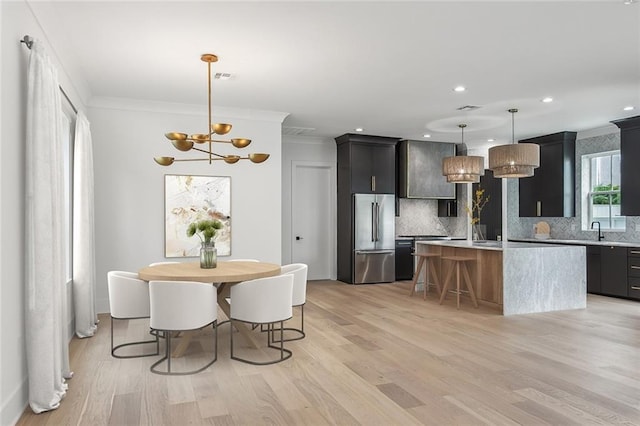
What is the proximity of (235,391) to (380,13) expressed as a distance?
112 inches

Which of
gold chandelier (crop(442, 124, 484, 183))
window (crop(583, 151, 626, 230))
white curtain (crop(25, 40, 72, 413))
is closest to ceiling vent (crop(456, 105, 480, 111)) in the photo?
gold chandelier (crop(442, 124, 484, 183))

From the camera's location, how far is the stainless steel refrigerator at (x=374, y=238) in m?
8.41

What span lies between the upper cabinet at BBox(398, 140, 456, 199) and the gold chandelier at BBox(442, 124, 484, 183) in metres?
2.14

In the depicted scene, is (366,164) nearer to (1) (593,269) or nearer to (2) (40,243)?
(1) (593,269)

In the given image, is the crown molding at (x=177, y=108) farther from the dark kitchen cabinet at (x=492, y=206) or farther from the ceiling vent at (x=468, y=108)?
the dark kitchen cabinet at (x=492, y=206)

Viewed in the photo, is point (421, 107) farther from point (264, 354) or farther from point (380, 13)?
point (264, 354)

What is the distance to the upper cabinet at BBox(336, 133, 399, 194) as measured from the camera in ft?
27.8

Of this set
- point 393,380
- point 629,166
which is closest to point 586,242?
point 629,166

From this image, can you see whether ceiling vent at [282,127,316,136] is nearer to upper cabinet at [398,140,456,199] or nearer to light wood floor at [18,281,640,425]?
upper cabinet at [398,140,456,199]

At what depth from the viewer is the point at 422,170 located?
907cm

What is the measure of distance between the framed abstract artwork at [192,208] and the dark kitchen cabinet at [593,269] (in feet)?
18.2

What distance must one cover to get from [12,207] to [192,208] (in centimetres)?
349

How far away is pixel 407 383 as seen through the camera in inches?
134

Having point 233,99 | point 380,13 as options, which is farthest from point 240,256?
point 380,13
